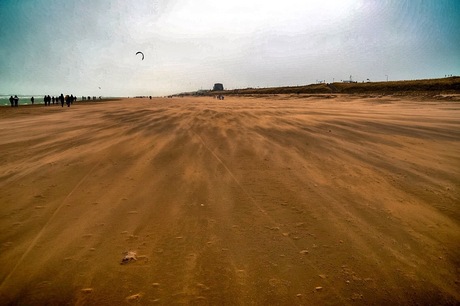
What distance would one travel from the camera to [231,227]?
3.51 m

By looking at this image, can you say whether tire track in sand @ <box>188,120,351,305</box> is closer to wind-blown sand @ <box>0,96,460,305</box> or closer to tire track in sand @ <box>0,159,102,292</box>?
wind-blown sand @ <box>0,96,460,305</box>

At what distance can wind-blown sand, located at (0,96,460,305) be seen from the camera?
2.48m

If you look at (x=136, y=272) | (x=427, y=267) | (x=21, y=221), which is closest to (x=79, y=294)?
(x=136, y=272)

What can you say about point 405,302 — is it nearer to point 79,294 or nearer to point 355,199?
point 355,199

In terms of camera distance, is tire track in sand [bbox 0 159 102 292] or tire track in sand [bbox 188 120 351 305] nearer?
tire track in sand [bbox 188 120 351 305]

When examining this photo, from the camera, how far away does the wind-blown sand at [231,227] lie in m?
2.48

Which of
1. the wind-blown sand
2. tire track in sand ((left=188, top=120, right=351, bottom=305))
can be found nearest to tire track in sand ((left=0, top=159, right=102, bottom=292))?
the wind-blown sand

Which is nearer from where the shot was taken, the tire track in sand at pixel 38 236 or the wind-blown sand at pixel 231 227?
the wind-blown sand at pixel 231 227

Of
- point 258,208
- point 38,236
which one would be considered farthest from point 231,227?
point 38,236

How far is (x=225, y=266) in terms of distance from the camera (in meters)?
2.76

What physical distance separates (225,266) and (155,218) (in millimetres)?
1467

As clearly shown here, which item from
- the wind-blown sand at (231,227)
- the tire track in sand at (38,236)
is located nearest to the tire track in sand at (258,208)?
the wind-blown sand at (231,227)

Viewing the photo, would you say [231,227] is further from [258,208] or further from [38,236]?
[38,236]

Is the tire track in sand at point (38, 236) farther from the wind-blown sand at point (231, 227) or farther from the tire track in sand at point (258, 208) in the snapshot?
the tire track in sand at point (258, 208)
